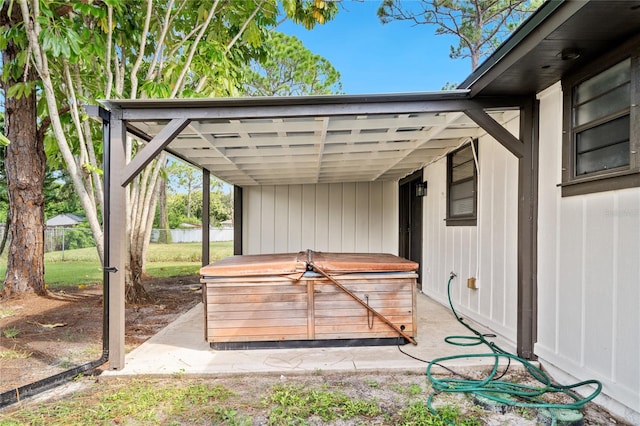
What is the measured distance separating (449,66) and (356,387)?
14.1 m

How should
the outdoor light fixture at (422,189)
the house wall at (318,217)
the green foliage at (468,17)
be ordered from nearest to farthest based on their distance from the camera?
the outdoor light fixture at (422,189) < the house wall at (318,217) < the green foliage at (468,17)

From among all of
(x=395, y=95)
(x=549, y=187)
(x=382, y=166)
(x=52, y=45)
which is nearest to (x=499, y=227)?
(x=549, y=187)

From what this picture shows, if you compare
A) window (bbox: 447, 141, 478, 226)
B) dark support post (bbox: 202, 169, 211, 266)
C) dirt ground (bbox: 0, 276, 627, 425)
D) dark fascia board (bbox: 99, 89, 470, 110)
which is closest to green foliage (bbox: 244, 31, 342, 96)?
dark support post (bbox: 202, 169, 211, 266)

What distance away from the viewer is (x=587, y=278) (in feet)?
8.45

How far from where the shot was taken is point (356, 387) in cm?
282

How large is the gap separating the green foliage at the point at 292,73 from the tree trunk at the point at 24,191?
25.3ft

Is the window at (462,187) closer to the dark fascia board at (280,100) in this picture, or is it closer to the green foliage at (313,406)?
the dark fascia board at (280,100)

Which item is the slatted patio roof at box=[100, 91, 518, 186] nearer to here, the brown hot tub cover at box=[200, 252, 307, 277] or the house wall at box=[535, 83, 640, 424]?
the house wall at box=[535, 83, 640, 424]

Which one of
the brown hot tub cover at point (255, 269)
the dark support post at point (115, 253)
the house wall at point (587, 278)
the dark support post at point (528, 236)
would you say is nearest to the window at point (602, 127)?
the house wall at point (587, 278)

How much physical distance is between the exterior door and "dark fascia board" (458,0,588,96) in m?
3.79

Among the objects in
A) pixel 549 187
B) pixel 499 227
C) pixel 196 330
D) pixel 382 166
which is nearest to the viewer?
pixel 549 187

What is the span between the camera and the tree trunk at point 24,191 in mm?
5891

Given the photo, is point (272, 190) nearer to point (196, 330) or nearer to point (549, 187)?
point (196, 330)

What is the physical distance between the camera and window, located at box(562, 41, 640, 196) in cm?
221
